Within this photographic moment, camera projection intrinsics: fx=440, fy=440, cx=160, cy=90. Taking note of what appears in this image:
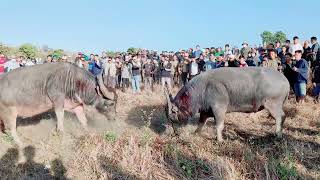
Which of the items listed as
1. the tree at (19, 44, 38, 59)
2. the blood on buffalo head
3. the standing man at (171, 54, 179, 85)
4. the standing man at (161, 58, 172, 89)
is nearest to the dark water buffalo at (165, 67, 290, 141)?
the blood on buffalo head

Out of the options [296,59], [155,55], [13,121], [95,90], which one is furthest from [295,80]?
[155,55]

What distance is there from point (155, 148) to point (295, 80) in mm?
6943

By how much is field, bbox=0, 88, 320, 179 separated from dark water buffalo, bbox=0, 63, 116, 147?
667 millimetres

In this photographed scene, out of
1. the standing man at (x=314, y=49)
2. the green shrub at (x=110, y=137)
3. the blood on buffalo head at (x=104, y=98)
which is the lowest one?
the green shrub at (x=110, y=137)

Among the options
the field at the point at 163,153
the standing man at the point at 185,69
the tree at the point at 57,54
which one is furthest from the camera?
the tree at the point at 57,54

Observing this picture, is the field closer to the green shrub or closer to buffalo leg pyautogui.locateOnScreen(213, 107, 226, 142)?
the green shrub

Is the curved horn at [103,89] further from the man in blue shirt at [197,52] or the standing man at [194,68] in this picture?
the man in blue shirt at [197,52]

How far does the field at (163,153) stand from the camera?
29.7ft

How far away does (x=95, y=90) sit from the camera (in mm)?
12734

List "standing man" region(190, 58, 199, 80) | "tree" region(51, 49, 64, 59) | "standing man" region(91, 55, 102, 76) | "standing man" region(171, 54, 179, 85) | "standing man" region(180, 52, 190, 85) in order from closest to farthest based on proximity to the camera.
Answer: "standing man" region(190, 58, 199, 80) < "standing man" region(180, 52, 190, 85) < "standing man" region(91, 55, 102, 76) < "standing man" region(171, 54, 179, 85) < "tree" region(51, 49, 64, 59)

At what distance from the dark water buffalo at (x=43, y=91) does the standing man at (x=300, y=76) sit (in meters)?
6.89

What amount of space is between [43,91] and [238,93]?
5377mm

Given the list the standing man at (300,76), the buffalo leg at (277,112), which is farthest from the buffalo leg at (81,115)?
the standing man at (300,76)

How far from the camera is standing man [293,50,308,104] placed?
1461cm
